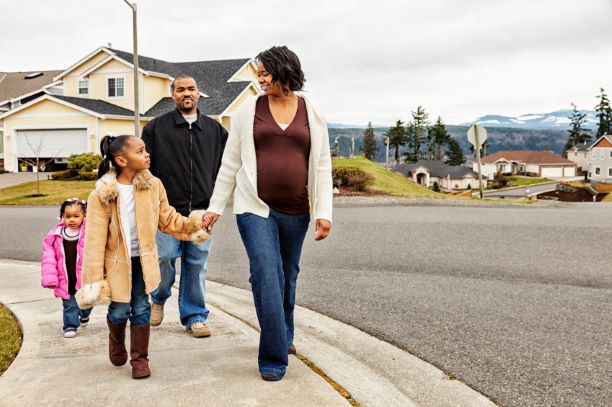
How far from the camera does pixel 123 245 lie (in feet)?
13.1

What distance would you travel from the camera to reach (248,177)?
4.07m

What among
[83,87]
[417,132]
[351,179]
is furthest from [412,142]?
[351,179]

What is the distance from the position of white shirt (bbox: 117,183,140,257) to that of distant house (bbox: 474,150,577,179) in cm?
14258

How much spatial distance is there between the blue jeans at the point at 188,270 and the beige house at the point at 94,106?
27471 millimetres

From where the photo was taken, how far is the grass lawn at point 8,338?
4410 millimetres

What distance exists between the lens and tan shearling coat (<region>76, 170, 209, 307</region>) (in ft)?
12.8

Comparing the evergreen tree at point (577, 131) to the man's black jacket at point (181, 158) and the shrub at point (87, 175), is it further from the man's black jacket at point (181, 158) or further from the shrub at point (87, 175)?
the man's black jacket at point (181, 158)

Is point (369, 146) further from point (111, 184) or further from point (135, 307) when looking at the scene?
point (111, 184)

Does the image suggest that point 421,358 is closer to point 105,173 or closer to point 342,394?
point 342,394

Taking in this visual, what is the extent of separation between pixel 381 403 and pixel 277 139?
70.7 inches

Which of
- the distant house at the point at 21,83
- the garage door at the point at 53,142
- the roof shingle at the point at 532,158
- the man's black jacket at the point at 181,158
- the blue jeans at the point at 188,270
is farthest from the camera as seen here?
the roof shingle at the point at 532,158

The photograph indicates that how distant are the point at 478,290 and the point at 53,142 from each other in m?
31.3

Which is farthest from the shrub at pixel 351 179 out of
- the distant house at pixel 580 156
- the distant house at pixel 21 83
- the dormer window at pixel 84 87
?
the distant house at pixel 580 156

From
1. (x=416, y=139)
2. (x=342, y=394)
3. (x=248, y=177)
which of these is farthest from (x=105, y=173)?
(x=416, y=139)
